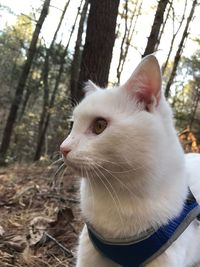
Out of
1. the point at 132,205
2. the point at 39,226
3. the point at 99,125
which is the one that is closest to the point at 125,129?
the point at 99,125

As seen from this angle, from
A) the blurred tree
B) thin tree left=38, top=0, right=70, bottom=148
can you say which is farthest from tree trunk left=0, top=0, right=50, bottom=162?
the blurred tree

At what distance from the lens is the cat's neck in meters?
2.28

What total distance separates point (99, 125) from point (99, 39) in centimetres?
295

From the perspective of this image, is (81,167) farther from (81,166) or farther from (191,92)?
(191,92)

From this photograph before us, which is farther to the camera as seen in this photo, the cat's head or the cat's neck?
the cat's neck

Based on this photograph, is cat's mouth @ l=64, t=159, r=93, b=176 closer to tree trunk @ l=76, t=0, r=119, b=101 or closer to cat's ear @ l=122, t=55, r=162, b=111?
cat's ear @ l=122, t=55, r=162, b=111

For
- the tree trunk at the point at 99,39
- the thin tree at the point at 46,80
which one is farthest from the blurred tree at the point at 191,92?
the tree trunk at the point at 99,39

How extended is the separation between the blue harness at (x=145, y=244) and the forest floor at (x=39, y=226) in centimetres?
99

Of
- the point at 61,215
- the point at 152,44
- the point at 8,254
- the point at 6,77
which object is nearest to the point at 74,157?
the point at 8,254

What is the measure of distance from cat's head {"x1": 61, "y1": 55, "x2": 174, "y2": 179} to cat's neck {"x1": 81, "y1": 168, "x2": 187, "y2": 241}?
0.42ft

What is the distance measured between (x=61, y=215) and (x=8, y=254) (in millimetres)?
752

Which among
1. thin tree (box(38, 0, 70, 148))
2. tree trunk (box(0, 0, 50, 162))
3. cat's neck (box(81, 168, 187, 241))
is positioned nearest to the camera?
cat's neck (box(81, 168, 187, 241))

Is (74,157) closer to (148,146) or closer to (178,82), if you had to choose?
(148,146)

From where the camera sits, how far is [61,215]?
13.2ft
